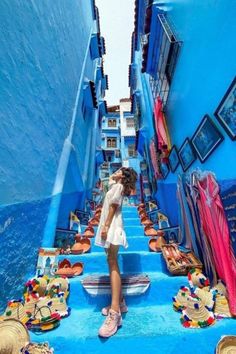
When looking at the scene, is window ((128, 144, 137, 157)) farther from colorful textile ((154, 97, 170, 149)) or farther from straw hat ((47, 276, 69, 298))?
straw hat ((47, 276, 69, 298))

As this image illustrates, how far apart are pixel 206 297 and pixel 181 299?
9.0 inches

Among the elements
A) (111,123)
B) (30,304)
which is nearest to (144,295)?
(30,304)

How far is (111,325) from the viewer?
5.53 ft

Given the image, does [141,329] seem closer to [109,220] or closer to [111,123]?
[109,220]

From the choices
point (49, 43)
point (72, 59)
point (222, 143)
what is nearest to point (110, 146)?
point (72, 59)

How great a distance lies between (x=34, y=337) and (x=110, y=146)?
16.6 metres

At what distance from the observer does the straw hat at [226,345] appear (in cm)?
141

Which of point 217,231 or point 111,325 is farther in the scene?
point 217,231

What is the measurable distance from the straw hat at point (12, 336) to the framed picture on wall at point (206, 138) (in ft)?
7.95

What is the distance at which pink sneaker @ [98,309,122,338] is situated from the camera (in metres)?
1.62

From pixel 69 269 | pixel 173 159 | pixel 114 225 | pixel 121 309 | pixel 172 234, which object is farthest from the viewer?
pixel 173 159

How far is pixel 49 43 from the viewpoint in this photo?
3564 millimetres

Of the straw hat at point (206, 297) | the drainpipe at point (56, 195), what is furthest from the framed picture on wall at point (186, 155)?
the drainpipe at point (56, 195)

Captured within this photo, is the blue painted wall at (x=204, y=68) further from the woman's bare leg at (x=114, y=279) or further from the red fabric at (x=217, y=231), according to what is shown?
the woman's bare leg at (x=114, y=279)
